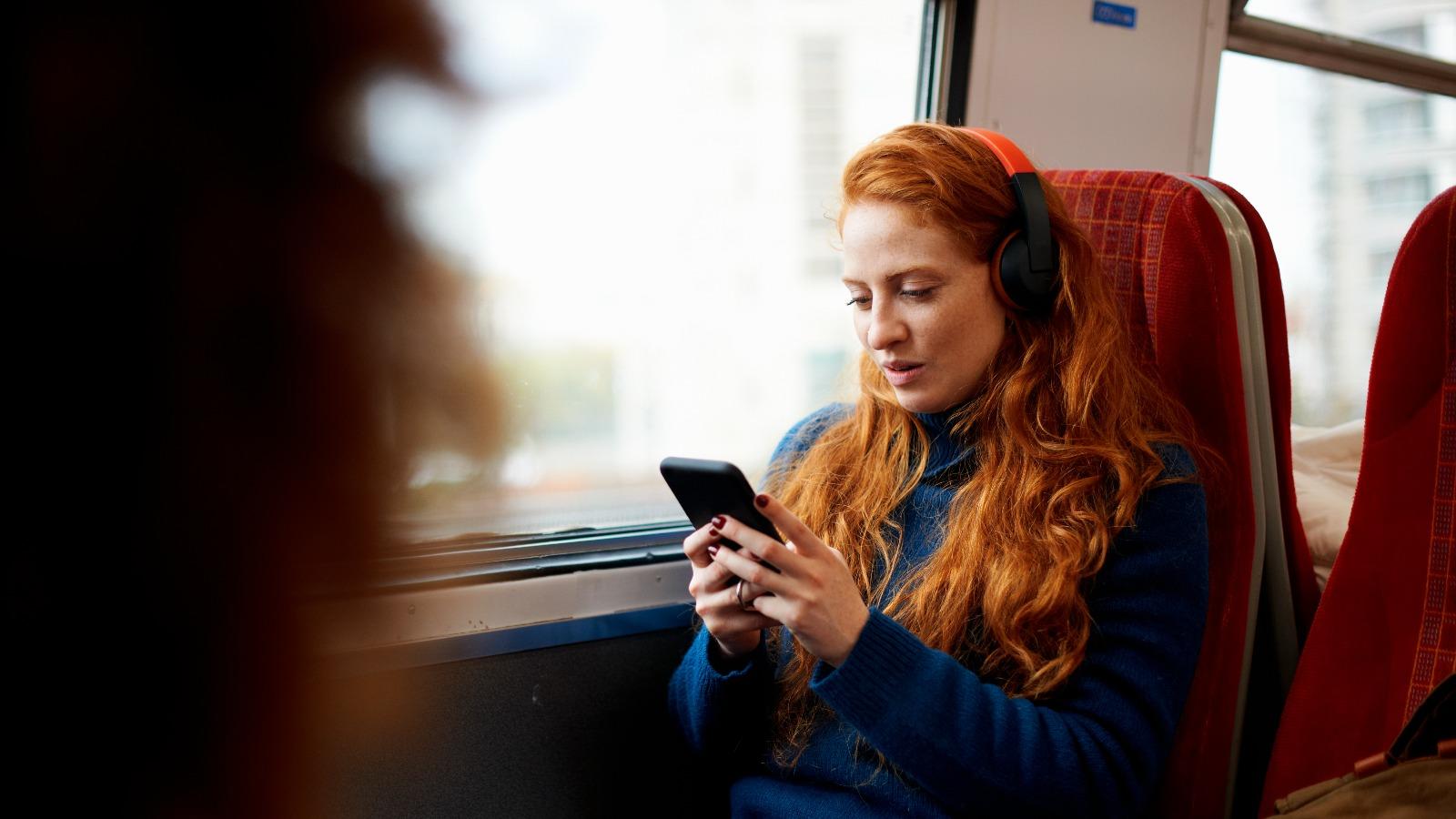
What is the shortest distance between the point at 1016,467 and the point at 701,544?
0.38 m

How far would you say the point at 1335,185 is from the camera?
2.52 metres

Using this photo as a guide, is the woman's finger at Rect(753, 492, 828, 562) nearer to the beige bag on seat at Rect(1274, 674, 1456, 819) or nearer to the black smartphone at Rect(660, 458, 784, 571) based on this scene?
the black smartphone at Rect(660, 458, 784, 571)

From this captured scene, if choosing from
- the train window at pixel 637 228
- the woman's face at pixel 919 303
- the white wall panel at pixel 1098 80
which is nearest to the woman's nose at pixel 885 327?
the woman's face at pixel 919 303

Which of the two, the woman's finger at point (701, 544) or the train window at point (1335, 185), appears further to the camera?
the train window at point (1335, 185)

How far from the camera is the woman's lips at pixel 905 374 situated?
1.11m

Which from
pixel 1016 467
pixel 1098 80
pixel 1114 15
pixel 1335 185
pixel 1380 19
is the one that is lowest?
pixel 1016 467

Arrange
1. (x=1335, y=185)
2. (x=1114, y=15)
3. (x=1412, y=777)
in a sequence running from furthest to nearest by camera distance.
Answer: (x=1335, y=185)
(x=1114, y=15)
(x=1412, y=777)

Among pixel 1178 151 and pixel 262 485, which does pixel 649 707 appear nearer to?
pixel 262 485

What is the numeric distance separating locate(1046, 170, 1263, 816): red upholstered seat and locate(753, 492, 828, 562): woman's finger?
1.68 ft

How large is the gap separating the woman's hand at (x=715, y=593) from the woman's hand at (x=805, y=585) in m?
0.06

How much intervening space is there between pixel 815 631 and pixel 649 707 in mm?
581

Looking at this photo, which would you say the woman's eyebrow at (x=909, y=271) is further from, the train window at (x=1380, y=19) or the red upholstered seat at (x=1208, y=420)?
the train window at (x=1380, y=19)

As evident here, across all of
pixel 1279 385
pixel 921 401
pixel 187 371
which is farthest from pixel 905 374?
pixel 187 371

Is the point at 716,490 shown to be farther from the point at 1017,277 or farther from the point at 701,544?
the point at 1017,277
